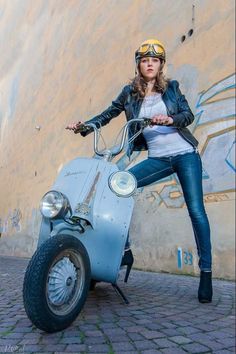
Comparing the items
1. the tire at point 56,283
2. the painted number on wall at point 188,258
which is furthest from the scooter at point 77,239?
the painted number on wall at point 188,258

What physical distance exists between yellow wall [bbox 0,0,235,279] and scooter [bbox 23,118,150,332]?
1.65m

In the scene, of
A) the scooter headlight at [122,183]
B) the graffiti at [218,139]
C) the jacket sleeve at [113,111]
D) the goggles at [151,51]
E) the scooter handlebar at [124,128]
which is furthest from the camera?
the graffiti at [218,139]

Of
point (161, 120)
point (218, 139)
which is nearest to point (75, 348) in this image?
point (161, 120)

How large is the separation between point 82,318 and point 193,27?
3619 mm

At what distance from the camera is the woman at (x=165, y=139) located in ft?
9.07

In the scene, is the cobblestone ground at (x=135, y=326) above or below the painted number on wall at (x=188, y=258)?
below

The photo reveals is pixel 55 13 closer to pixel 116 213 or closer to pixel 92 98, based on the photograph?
pixel 92 98

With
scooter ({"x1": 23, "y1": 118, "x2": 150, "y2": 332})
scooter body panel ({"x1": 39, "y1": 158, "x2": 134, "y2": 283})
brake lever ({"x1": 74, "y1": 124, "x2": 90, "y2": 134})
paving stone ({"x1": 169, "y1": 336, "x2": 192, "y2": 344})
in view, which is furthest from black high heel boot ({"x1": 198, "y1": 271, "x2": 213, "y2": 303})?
brake lever ({"x1": 74, "y1": 124, "x2": 90, "y2": 134})

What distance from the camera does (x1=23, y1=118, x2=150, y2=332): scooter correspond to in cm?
185

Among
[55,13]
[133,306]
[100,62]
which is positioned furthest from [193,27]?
[55,13]

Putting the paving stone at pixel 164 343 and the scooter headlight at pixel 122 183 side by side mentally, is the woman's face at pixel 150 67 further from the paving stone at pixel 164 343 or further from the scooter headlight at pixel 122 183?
the paving stone at pixel 164 343

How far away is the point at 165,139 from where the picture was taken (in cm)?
292

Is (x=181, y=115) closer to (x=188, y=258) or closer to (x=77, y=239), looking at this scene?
(x=77, y=239)

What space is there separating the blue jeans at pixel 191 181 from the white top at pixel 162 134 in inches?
2.0
